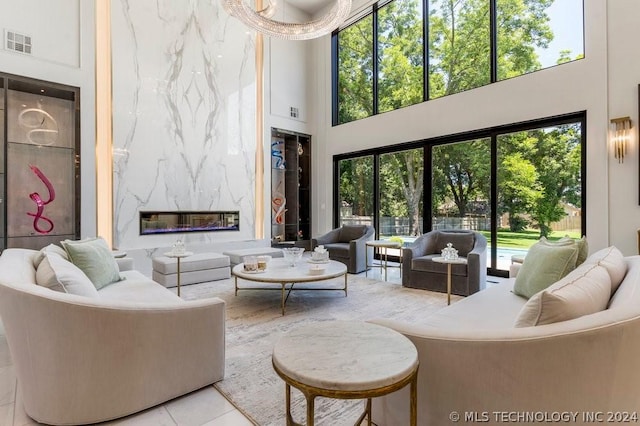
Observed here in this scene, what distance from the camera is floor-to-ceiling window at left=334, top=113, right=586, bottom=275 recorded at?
4.63m

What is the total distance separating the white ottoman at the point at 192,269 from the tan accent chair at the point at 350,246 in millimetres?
1638

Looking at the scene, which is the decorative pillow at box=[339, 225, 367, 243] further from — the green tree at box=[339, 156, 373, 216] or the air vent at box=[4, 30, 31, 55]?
the air vent at box=[4, 30, 31, 55]

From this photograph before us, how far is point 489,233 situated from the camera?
5324 millimetres

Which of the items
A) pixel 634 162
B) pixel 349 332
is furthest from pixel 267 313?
pixel 634 162

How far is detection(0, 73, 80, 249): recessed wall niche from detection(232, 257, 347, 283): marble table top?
310 cm

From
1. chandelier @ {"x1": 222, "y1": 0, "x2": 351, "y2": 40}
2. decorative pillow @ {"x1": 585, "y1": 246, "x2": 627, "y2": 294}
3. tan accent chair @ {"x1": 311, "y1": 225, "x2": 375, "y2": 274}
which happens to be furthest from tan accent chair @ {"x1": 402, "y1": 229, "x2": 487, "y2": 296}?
chandelier @ {"x1": 222, "y1": 0, "x2": 351, "y2": 40}

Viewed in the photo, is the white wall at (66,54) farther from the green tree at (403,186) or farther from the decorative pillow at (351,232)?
the green tree at (403,186)

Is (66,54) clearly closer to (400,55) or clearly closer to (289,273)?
(289,273)

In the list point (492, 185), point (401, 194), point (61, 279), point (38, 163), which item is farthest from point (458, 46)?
point (38, 163)

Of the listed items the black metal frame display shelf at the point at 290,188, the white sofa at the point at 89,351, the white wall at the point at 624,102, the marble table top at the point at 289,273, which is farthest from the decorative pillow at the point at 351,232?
the white sofa at the point at 89,351

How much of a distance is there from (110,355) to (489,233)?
5258mm

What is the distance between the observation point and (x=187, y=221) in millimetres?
6000

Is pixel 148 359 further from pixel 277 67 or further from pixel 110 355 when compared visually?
pixel 277 67

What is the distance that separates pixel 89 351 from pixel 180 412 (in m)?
0.57
